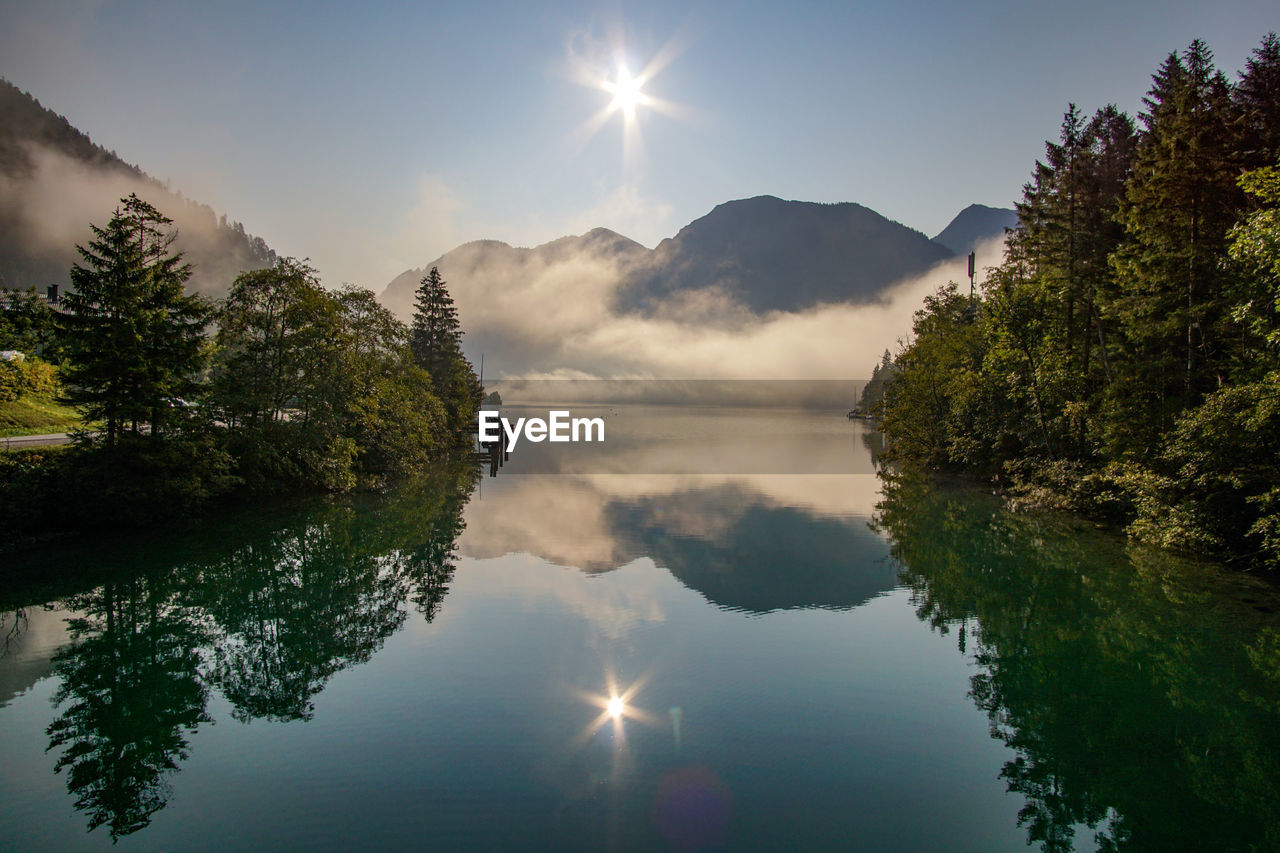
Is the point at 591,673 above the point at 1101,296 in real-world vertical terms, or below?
below

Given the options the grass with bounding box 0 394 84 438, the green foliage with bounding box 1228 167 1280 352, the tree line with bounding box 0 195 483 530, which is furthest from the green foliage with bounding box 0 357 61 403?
the green foliage with bounding box 1228 167 1280 352

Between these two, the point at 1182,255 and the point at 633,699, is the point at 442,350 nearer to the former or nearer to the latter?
the point at 1182,255

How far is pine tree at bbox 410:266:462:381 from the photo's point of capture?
71188 mm

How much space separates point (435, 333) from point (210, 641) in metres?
59.8

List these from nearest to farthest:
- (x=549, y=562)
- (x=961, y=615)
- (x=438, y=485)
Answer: (x=961, y=615) → (x=549, y=562) → (x=438, y=485)

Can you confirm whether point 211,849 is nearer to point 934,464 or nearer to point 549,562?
point 549,562

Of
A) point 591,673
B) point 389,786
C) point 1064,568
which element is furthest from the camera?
point 1064,568

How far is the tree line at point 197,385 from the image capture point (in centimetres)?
2425

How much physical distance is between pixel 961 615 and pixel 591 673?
9.77 m

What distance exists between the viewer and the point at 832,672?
1395cm

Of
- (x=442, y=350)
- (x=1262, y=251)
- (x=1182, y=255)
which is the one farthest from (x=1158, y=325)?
(x=442, y=350)

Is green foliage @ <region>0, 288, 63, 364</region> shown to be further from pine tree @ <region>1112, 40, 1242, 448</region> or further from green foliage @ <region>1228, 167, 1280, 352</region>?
pine tree @ <region>1112, 40, 1242, 448</region>

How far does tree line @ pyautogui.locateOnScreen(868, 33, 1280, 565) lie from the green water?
289cm

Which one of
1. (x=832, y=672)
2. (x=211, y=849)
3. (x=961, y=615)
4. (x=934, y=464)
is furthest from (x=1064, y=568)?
(x=934, y=464)
